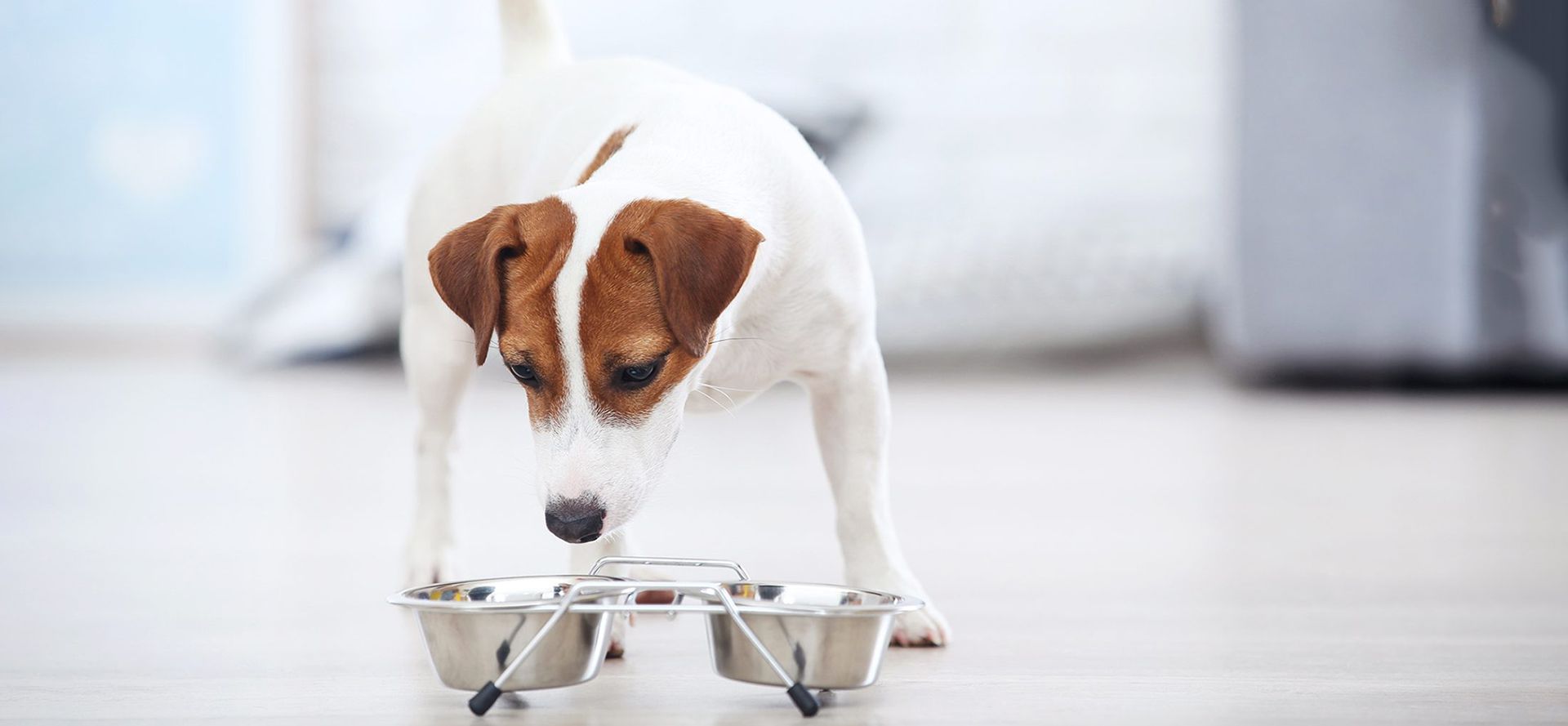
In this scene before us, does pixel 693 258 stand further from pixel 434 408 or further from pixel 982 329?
pixel 982 329

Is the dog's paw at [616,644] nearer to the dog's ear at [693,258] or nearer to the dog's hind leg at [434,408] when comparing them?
the dog's ear at [693,258]

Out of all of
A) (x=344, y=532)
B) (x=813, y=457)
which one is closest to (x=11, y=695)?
(x=344, y=532)

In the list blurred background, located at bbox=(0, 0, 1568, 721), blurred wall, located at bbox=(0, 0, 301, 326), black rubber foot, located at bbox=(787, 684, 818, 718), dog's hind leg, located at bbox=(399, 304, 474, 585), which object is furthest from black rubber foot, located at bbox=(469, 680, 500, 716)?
blurred wall, located at bbox=(0, 0, 301, 326)

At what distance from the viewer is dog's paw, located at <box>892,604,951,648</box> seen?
163 cm

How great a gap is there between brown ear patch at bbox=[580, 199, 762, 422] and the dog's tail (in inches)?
34.1

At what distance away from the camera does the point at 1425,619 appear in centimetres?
171

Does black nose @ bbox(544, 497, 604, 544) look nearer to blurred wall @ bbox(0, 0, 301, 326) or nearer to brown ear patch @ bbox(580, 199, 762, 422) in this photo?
brown ear patch @ bbox(580, 199, 762, 422)

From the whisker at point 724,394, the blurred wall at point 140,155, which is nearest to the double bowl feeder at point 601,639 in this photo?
the whisker at point 724,394

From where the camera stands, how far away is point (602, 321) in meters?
1.38

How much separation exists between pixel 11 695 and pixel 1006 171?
5.80 meters

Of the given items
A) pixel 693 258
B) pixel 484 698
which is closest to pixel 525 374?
pixel 693 258

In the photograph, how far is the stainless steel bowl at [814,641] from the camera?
4.25 ft

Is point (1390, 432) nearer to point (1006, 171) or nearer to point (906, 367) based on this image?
point (906, 367)

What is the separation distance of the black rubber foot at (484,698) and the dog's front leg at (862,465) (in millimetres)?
599
